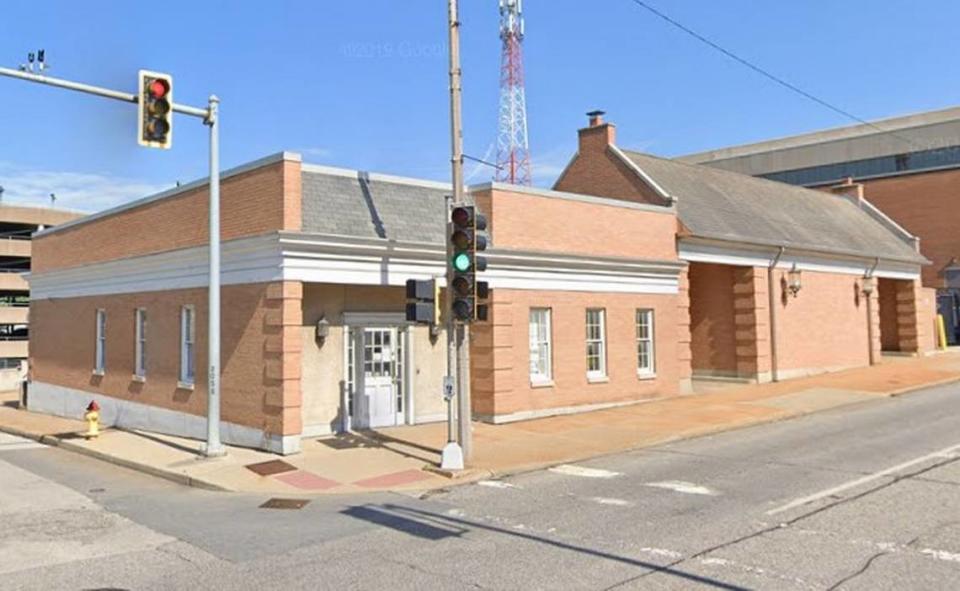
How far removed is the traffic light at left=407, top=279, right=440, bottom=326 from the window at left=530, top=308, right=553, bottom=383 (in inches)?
237

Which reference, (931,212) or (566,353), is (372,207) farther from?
(931,212)

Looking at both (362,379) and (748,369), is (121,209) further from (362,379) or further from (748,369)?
(748,369)

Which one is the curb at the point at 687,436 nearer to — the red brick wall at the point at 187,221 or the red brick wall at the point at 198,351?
the red brick wall at the point at 198,351

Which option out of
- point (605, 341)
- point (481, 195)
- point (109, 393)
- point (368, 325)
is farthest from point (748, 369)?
point (109, 393)

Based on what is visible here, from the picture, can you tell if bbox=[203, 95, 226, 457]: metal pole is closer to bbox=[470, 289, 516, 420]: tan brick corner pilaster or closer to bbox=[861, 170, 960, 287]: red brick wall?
bbox=[470, 289, 516, 420]: tan brick corner pilaster

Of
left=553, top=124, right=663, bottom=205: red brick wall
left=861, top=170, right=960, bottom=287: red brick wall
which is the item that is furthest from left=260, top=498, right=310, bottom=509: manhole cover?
left=861, top=170, right=960, bottom=287: red brick wall

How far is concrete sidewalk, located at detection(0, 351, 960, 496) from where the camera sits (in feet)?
38.9

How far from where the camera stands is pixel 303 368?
1523 cm

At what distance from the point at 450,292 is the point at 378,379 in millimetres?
5102

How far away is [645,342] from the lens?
20.7 metres

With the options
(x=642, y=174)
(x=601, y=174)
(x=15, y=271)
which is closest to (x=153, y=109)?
(x=642, y=174)

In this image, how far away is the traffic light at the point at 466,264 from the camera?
38.8ft

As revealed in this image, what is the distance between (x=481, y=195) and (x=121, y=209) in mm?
9229

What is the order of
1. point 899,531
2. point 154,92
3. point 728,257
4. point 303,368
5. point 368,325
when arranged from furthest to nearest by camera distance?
point 728,257 < point 368,325 < point 303,368 < point 154,92 < point 899,531
